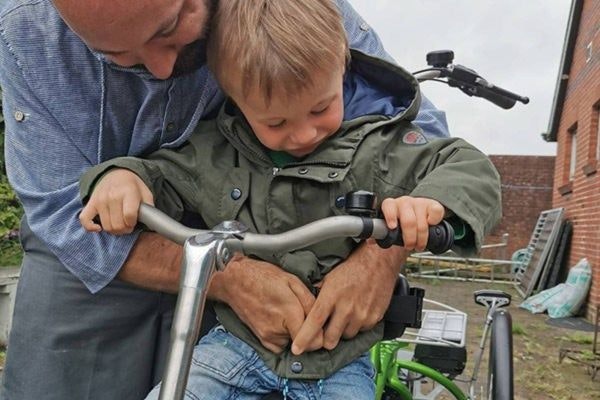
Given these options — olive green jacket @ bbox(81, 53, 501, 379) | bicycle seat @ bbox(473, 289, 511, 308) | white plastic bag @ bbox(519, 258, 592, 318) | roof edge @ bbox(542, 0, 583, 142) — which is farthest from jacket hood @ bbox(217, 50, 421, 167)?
roof edge @ bbox(542, 0, 583, 142)

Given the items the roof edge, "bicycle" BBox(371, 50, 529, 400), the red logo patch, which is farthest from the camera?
the roof edge

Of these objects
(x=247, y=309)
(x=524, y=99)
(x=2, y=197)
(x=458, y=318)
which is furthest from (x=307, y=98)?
(x=2, y=197)

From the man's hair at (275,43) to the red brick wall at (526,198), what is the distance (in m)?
14.7

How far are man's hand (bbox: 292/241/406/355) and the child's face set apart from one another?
0.99 feet

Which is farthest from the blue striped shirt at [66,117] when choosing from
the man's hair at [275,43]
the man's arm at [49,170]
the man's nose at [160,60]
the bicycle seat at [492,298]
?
the bicycle seat at [492,298]

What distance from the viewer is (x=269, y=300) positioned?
158 cm

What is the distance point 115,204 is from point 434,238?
0.62m

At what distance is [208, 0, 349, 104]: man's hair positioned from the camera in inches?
55.9

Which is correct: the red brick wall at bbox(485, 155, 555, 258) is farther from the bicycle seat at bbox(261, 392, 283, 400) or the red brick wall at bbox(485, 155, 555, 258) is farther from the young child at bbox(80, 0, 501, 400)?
the bicycle seat at bbox(261, 392, 283, 400)

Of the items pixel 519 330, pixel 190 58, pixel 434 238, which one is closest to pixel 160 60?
pixel 190 58

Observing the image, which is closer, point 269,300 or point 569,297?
point 269,300

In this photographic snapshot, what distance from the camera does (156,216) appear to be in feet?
4.27

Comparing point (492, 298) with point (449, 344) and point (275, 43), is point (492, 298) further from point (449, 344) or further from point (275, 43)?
point (275, 43)

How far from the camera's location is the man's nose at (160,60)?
4.79ft
